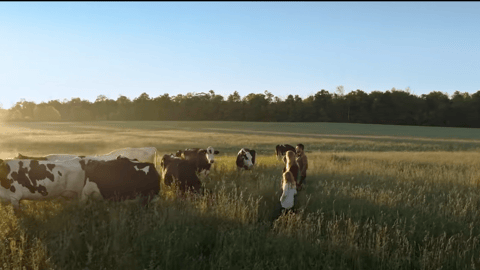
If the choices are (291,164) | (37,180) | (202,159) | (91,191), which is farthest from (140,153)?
(291,164)

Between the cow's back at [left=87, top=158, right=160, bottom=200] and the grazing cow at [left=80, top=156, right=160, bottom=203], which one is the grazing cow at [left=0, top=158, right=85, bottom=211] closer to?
the grazing cow at [left=80, top=156, right=160, bottom=203]

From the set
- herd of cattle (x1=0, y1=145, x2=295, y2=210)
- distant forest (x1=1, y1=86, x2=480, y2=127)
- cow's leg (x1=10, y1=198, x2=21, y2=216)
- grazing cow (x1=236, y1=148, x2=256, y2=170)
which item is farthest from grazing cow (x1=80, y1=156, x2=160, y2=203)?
distant forest (x1=1, y1=86, x2=480, y2=127)

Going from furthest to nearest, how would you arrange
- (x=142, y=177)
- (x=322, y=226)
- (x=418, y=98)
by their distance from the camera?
(x=418, y=98) → (x=142, y=177) → (x=322, y=226)

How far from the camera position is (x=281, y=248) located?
571 centimetres

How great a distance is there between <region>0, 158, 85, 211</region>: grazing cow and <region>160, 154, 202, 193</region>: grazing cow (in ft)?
8.45

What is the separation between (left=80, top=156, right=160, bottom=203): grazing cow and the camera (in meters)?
8.30

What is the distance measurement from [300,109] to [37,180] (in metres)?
89.4

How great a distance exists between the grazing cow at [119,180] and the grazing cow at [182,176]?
0.94 metres

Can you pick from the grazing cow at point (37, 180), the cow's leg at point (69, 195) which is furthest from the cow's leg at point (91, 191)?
the cow's leg at point (69, 195)

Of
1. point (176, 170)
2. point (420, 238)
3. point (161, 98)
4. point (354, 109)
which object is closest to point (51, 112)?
point (161, 98)

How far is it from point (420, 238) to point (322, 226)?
1956 millimetres

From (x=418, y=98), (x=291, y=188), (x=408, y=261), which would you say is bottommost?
(x=408, y=261)

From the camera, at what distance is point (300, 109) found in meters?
94.0

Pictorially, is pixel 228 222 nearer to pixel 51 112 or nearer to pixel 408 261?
pixel 408 261
